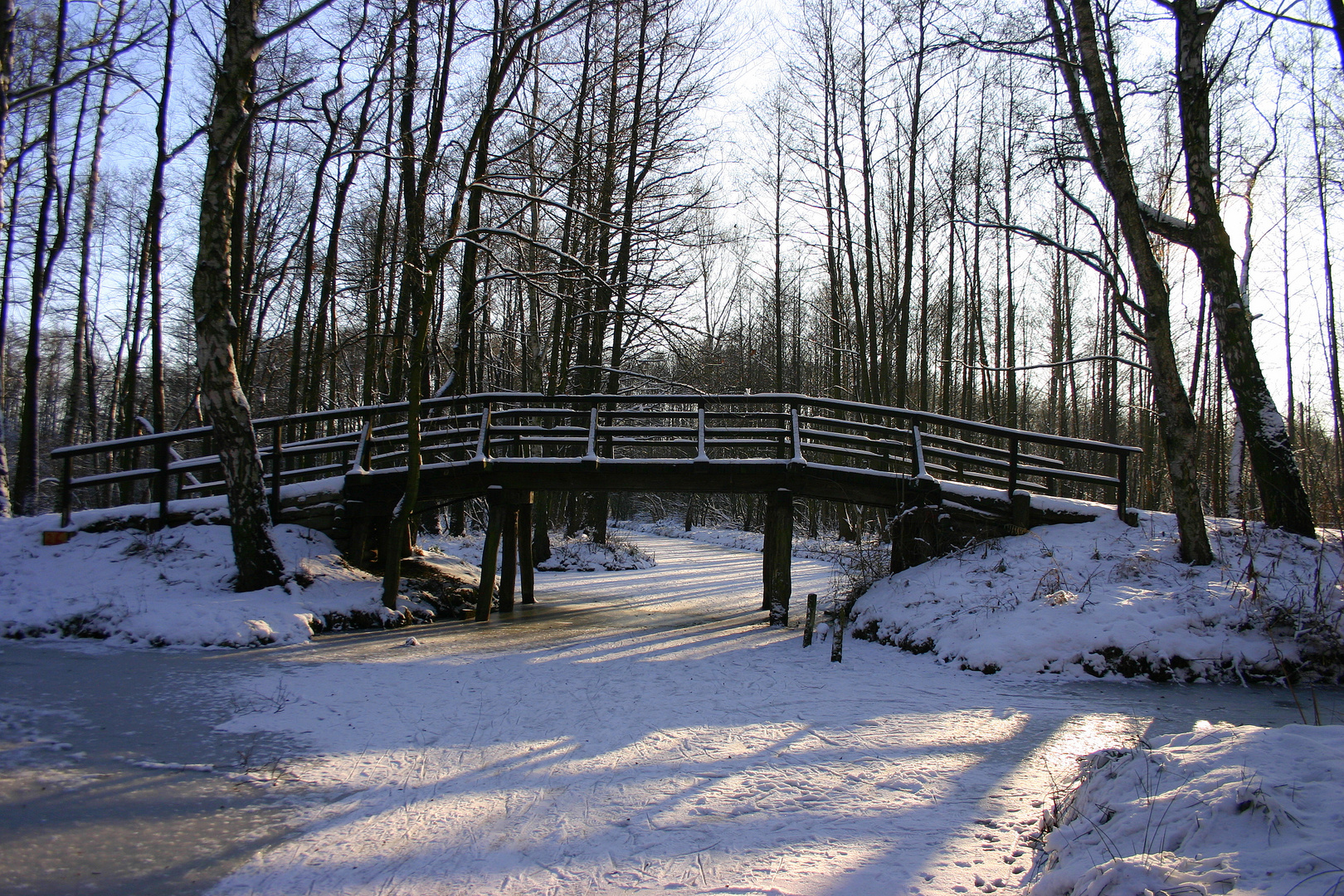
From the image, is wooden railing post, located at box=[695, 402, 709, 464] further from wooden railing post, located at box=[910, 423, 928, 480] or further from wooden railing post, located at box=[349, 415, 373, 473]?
wooden railing post, located at box=[349, 415, 373, 473]

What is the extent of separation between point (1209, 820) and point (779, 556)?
27.4 feet

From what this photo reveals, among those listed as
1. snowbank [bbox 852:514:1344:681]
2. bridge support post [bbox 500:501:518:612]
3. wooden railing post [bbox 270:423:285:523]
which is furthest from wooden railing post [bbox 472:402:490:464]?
snowbank [bbox 852:514:1344:681]

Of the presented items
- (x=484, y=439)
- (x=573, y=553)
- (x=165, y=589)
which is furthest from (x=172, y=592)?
(x=573, y=553)

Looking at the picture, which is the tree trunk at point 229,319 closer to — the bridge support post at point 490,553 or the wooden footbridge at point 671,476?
the wooden footbridge at point 671,476

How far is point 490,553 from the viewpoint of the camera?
441 inches

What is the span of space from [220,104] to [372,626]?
22.3 ft

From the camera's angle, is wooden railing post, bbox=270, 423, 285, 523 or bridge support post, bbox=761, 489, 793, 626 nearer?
wooden railing post, bbox=270, 423, 285, 523

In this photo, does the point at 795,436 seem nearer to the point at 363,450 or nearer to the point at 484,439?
the point at 484,439

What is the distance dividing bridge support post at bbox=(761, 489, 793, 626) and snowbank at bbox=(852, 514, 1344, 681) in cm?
112

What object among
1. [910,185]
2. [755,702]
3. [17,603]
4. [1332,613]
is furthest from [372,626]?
[910,185]

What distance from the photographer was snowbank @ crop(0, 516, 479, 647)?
8453 mm

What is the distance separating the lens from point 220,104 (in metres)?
9.29

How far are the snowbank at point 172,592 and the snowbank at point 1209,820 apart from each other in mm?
8250

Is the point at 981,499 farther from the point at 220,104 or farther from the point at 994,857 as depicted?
the point at 220,104
